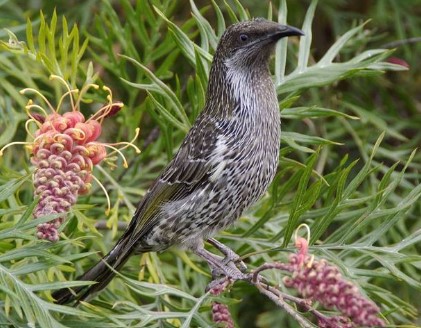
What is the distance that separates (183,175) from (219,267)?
0.36m

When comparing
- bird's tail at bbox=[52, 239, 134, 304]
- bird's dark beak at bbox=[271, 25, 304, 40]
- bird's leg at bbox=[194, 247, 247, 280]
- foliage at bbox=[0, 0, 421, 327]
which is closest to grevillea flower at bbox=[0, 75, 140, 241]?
foliage at bbox=[0, 0, 421, 327]

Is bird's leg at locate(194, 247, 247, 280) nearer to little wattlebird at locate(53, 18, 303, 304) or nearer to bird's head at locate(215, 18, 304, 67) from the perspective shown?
little wattlebird at locate(53, 18, 303, 304)

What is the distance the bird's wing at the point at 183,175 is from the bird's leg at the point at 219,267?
0.64 feet

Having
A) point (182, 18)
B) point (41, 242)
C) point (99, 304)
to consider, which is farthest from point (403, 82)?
point (41, 242)

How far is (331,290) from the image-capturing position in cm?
211

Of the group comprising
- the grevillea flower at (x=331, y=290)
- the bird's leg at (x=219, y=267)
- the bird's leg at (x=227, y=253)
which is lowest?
the bird's leg at (x=219, y=267)

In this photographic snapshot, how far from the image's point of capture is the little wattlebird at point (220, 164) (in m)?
3.26

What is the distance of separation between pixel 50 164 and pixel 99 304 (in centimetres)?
74

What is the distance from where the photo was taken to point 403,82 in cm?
498

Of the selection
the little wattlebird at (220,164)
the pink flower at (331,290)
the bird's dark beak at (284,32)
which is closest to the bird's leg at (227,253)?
the little wattlebird at (220,164)

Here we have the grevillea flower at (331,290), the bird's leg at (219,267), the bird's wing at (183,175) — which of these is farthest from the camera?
the bird's wing at (183,175)

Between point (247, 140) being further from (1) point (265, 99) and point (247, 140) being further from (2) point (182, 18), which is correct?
(2) point (182, 18)

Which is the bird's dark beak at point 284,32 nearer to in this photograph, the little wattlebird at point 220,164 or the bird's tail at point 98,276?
the little wattlebird at point 220,164

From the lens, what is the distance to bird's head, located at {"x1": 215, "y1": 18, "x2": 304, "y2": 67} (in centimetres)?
327
